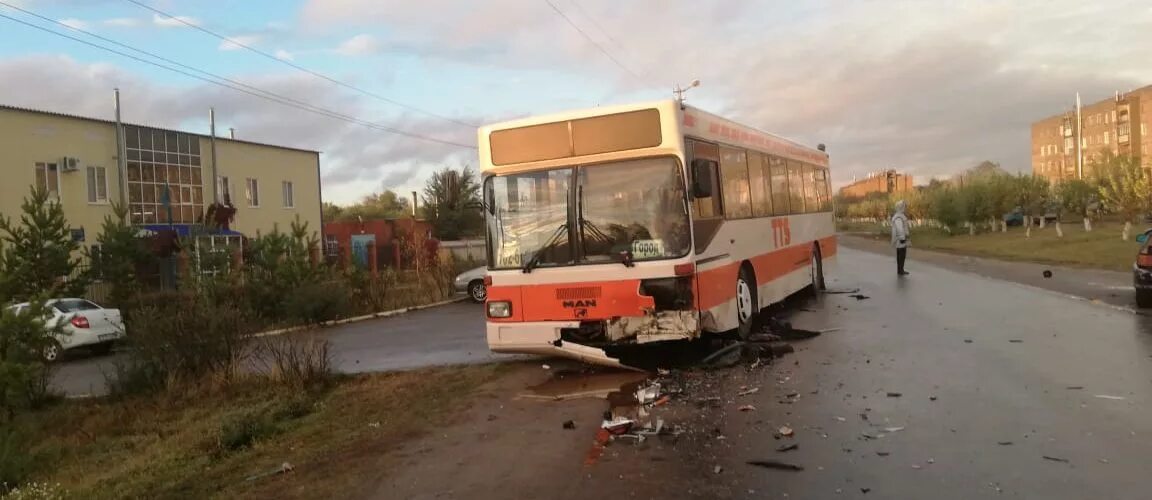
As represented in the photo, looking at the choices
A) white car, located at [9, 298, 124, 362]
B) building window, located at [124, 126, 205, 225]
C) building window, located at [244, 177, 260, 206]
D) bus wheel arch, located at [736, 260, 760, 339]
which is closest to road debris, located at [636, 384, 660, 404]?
bus wheel arch, located at [736, 260, 760, 339]

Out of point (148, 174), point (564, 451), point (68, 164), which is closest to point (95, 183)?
point (68, 164)

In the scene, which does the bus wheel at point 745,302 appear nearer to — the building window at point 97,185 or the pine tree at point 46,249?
the pine tree at point 46,249

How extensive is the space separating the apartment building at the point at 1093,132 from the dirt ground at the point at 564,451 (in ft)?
300

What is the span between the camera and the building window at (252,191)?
143ft

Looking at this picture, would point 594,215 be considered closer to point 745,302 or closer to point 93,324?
point 745,302

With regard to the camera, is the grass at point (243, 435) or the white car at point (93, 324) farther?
the white car at point (93, 324)

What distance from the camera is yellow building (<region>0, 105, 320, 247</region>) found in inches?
1257

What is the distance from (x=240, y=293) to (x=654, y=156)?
1468cm

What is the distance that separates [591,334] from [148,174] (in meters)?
34.3

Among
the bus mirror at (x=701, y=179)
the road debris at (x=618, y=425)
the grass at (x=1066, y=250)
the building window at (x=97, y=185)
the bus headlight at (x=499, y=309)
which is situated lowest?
the road debris at (x=618, y=425)

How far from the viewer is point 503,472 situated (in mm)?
5828

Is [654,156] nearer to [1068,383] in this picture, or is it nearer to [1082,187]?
[1068,383]

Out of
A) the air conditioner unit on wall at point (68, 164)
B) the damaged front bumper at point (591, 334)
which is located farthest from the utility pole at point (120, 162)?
the damaged front bumper at point (591, 334)

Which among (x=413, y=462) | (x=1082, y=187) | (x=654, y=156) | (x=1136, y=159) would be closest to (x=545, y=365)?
(x=654, y=156)
